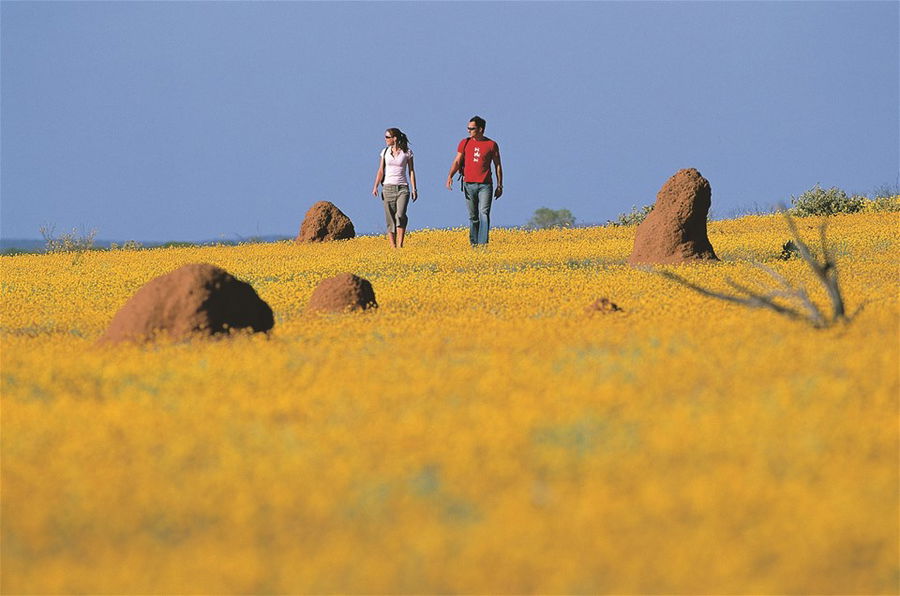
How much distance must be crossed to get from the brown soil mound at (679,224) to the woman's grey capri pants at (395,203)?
7146 mm

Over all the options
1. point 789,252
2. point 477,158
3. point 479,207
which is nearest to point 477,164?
point 477,158

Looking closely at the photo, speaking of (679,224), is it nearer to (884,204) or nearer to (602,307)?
(602,307)

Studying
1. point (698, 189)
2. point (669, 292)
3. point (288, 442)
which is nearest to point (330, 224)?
point (698, 189)

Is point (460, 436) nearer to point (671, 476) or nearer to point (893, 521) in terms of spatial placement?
point (671, 476)

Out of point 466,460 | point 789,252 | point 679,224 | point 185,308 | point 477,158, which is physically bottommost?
point 466,460

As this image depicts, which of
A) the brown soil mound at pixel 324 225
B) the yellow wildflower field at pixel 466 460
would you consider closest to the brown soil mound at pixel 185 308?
the yellow wildflower field at pixel 466 460

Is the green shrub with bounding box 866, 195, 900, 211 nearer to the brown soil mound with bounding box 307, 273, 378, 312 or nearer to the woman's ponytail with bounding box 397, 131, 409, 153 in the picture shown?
the woman's ponytail with bounding box 397, 131, 409, 153

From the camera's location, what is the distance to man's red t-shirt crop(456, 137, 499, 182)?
87.4 ft

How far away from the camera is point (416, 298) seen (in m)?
17.6

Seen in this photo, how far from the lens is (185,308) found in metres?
12.7

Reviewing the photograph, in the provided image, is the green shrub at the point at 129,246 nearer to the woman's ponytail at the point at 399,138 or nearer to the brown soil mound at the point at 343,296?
the woman's ponytail at the point at 399,138

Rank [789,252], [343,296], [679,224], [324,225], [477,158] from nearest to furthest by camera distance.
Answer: [343,296], [679,224], [789,252], [477,158], [324,225]

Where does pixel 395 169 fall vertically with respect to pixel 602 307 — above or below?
above

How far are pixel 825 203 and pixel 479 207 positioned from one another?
55.5ft
